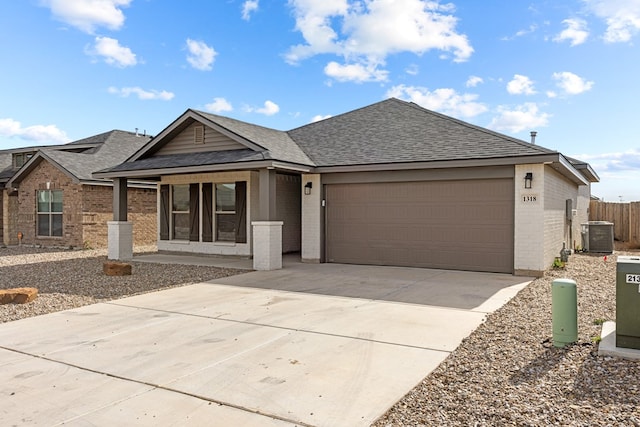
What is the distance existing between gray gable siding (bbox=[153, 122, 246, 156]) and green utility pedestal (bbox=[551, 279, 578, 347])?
32.5ft

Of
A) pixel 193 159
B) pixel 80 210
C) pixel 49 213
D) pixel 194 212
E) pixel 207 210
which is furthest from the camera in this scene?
pixel 49 213

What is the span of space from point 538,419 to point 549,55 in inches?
461

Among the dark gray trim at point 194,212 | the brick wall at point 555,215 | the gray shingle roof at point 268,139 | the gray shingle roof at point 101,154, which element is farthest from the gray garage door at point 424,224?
the gray shingle roof at point 101,154

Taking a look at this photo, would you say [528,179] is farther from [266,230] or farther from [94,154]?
[94,154]

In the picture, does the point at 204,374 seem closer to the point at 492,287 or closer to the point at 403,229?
the point at 492,287

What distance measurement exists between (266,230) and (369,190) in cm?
310

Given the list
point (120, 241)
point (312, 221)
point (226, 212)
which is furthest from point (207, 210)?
point (312, 221)

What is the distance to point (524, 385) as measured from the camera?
4.02 meters

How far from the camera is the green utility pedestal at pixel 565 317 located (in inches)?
197

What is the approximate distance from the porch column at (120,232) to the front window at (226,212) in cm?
290

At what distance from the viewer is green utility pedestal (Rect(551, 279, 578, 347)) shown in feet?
16.5

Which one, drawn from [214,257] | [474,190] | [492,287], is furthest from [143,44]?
[492,287]

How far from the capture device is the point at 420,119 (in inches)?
549

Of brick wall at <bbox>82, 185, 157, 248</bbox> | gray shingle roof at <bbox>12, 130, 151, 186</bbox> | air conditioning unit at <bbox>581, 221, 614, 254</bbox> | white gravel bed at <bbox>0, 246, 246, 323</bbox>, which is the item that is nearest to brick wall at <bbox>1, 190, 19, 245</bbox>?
gray shingle roof at <bbox>12, 130, 151, 186</bbox>
